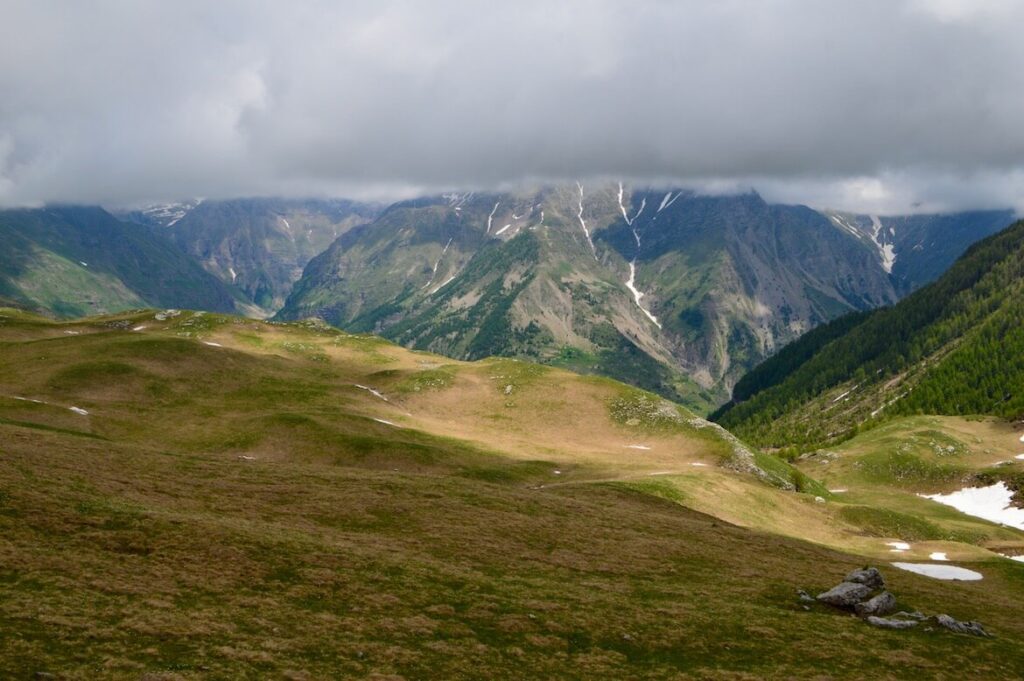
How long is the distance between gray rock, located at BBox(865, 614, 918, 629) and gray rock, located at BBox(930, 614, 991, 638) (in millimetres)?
2113

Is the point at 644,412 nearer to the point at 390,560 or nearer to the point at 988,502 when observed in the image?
the point at 390,560

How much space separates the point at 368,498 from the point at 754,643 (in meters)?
33.5

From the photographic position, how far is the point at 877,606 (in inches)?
1815

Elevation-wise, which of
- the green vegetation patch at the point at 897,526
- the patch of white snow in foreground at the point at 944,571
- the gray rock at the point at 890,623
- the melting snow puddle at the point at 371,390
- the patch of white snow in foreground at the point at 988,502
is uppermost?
the melting snow puddle at the point at 371,390

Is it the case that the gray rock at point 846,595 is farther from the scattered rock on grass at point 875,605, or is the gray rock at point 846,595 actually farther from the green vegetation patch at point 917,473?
the green vegetation patch at point 917,473

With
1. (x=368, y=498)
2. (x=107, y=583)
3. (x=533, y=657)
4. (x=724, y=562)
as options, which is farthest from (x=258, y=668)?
(x=724, y=562)

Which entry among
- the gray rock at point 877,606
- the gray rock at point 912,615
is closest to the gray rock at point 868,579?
the gray rock at point 877,606

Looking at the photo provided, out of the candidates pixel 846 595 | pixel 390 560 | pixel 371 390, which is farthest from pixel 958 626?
pixel 371 390

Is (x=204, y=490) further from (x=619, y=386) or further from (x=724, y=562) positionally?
(x=619, y=386)

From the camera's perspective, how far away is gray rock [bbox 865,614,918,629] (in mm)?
43156

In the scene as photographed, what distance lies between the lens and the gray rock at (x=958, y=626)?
144 ft

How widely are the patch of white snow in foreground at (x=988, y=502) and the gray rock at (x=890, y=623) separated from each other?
502ft

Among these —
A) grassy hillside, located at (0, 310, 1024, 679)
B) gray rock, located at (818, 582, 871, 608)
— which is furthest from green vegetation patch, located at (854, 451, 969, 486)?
gray rock, located at (818, 582, 871, 608)

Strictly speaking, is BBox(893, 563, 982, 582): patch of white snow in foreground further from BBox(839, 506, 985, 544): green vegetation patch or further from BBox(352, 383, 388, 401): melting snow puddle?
BBox(352, 383, 388, 401): melting snow puddle
